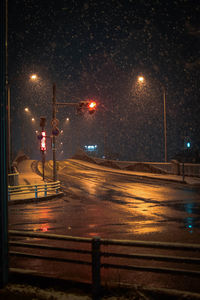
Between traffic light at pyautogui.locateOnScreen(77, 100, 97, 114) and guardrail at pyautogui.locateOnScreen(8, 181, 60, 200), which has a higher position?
traffic light at pyautogui.locateOnScreen(77, 100, 97, 114)

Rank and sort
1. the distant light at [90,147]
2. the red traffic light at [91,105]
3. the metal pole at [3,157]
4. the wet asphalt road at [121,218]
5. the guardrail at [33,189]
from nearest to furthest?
the metal pole at [3,157] → the wet asphalt road at [121,218] → the guardrail at [33,189] → the red traffic light at [91,105] → the distant light at [90,147]

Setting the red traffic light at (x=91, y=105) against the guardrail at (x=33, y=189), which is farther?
the red traffic light at (x=91, y=105)

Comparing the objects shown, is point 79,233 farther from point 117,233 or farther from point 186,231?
point 186,231

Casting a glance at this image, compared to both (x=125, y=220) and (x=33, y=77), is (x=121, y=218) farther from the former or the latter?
(x=33, y=77)

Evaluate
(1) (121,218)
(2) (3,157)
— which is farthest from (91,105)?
(2) (3,157)

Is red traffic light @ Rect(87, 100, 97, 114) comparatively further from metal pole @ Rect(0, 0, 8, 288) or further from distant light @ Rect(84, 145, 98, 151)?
distant light @ Rect(84, 145, 98, 151)

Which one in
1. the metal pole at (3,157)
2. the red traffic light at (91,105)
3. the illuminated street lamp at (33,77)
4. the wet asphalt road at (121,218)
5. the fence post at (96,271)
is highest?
the illuminated street lamp at (33,77)

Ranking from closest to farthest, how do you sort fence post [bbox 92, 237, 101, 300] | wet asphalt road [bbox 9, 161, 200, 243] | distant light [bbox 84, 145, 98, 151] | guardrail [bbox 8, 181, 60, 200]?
fence post [bbox 92, 237, 101, 300], wet asphalt road [bbox 9, 161, 200, 243], guardrail [bbox 8, 181, 60, 200], distant light [bbox 84, 145, 98, 151]

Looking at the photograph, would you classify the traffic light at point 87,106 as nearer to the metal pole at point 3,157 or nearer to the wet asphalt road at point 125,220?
the wet asphalt road at point 125,220

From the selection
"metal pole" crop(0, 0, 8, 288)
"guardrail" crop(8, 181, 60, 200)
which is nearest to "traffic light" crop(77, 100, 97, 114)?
"guardrail" crop(8, 181, 60, 200)

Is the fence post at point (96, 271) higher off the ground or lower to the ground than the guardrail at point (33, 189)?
higher

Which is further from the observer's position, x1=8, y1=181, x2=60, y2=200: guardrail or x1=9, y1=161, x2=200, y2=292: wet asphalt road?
x1=8, y1=181, x2=60, y2=200: guardrail

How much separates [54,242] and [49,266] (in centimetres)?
199

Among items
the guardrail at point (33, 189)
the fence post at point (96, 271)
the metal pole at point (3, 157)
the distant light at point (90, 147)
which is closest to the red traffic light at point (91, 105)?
the guardrail at point (33, 189)
